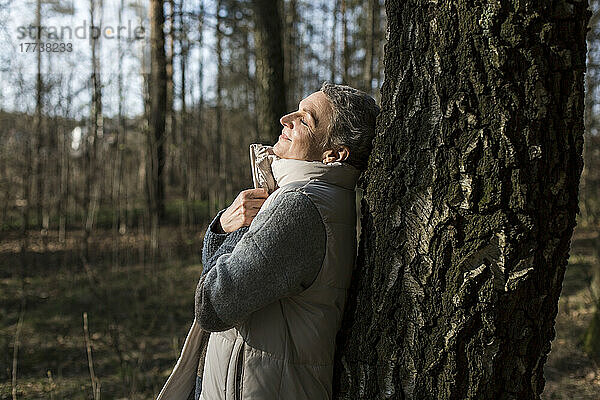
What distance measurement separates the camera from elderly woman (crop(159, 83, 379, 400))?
159cm

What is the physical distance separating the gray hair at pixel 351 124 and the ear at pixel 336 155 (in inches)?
0.5

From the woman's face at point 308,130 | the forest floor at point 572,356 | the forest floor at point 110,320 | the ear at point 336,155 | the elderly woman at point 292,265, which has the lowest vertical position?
the forest floor at point 572,356

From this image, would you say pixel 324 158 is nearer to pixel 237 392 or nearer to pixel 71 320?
pixel 237 392

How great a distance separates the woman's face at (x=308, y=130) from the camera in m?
1.83

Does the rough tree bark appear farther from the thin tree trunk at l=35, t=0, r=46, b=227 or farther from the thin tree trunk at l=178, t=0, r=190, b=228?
the thin tree trunk at l=178, t=0, r=190, b=228

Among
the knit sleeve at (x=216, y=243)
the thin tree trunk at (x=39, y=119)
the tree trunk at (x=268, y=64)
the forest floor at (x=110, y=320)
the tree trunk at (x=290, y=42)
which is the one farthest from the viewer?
the tree trunk at (x=290, y=42)

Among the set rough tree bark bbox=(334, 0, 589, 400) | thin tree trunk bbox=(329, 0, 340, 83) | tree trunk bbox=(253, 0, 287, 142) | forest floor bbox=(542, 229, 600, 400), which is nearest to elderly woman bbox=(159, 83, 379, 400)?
rough tree bark bbox=(334, 0, 589, 400)

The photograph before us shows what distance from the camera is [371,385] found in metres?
1.62

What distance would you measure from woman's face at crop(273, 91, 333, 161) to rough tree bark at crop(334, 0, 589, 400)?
10.5 inches

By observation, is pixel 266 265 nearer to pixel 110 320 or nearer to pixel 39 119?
pixel 110 320

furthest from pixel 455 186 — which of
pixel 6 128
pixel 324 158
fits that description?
pixel 6 128

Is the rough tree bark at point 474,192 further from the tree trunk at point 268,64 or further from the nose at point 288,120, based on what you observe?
the tree trunk at point 268,64

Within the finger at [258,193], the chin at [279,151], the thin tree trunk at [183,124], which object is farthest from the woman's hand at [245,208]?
the thin tree trunk at [183,124]

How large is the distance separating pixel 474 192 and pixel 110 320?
20.0ft
